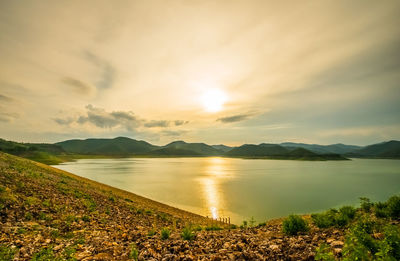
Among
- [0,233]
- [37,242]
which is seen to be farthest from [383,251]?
[0,233]

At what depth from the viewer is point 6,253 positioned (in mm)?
5898

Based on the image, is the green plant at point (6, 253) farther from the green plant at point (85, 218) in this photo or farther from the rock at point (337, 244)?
the rock at point (337, 244)

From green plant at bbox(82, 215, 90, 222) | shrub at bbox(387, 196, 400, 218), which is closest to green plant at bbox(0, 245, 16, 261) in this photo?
green plant at bbox(82, 215, 90, 222)

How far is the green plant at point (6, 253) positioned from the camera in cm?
565

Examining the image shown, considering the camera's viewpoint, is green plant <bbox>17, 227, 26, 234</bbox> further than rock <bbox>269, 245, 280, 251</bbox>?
Yes

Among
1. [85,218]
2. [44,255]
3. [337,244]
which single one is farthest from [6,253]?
[337,244]

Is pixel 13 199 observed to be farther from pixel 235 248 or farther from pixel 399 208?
pixel 399 208

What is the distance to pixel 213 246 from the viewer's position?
6.91 metres

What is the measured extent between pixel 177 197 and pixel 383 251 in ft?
122

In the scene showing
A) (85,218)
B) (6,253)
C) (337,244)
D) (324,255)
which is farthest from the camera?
(85,218)

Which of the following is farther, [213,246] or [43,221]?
[43,221]

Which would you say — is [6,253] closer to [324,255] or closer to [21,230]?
[21,230]

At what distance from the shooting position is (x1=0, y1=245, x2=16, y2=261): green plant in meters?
5.65

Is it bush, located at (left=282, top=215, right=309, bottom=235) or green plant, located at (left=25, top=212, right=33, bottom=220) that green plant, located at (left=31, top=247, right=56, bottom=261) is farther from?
bush, located at (left=282, top=215, right=309, bottom=235)
